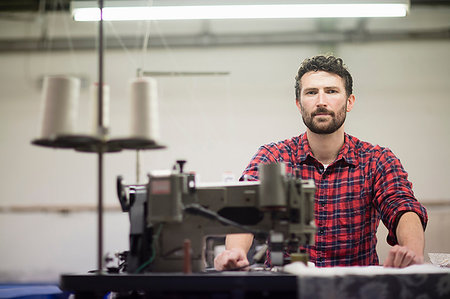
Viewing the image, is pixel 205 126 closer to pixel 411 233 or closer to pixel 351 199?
pixel 351 199

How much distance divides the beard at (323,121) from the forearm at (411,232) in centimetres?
55

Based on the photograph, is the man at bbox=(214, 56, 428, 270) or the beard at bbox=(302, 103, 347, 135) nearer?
the man at bbox=(214, 56, 428, 270)

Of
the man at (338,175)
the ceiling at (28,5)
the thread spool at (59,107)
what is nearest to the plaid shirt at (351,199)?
the man at (338,175)

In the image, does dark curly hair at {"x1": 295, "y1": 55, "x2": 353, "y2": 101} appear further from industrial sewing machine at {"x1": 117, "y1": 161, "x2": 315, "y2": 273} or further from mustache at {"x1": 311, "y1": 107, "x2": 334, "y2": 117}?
industrial sewing machine at {"x1": 117, "y1": 161, "x2": 315, "y2": 273}

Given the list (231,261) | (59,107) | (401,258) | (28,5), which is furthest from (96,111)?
(28,5)

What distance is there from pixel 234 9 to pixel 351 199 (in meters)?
1.64

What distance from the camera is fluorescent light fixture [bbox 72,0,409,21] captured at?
313cm

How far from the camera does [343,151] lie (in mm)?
2314

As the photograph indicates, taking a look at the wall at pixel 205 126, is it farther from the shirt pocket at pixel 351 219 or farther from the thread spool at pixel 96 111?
the thread spool at pixel 96 111

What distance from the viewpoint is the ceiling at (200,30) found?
17.4 ft

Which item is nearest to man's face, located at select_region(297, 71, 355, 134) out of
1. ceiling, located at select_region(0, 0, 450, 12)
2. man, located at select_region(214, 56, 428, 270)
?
man, located at select_region(214, 56, 428, 270)

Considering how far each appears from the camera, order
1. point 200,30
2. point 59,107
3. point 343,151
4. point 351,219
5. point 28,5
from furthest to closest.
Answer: point 200,30, point 28,5, point 343,151, point 351,219, point 59,107

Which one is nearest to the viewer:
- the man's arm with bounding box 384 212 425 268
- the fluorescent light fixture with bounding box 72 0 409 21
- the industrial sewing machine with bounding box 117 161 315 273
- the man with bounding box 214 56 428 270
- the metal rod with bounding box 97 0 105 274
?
the metal rod with bounding box 97 0 105 274

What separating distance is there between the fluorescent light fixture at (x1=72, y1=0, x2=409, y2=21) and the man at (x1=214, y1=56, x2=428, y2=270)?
944 mm
